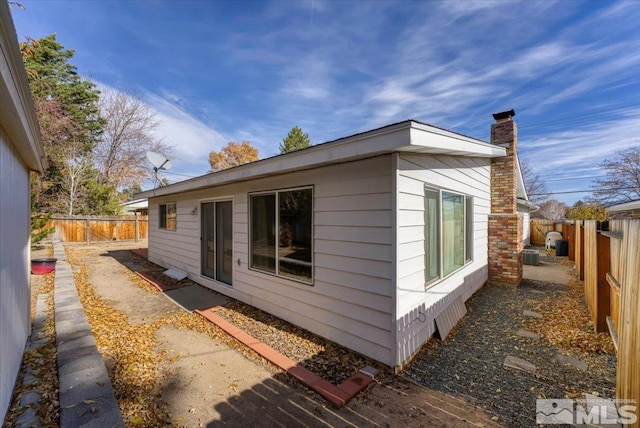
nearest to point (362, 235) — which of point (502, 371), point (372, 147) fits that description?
point (372, 147)

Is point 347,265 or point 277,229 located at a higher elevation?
point 277,229

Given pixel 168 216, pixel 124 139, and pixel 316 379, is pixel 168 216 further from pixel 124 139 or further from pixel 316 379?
pixel 124 139

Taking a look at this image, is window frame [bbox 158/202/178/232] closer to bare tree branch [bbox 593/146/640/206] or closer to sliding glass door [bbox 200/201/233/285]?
sliding glass door [bbox 200/201/233/285]

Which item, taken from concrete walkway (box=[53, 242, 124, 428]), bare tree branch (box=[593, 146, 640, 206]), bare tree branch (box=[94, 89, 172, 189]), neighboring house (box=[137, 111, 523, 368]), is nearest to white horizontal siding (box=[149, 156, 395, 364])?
Result: neighboring house (box=[137, 111, 523, 368])

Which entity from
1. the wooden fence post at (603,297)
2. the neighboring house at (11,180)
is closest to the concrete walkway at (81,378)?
the neighboring house at (11,180)

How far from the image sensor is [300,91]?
10.8 meters

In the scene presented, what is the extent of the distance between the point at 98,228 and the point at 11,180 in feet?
Answer: 55.8

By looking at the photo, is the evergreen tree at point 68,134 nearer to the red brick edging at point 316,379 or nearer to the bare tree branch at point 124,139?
the bare tree branch at point 124,139

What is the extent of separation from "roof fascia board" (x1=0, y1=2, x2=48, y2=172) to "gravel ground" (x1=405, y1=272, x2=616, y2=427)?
412 cm

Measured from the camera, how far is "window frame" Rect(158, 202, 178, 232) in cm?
788

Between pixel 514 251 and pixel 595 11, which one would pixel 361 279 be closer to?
pixel 514 251

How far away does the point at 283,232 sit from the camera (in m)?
4.27

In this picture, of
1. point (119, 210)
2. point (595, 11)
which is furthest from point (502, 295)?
point (119, 210)

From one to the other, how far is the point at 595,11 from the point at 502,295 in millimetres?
6234
